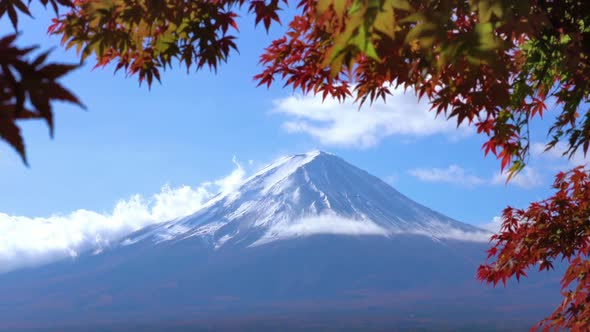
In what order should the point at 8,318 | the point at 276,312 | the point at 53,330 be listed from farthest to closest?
the point at 8,318, the point at 276,312, the point at 53,330

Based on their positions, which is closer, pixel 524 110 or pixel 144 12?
pixel 144 12

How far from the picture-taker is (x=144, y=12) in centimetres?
394

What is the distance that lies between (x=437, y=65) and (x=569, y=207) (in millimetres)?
4186

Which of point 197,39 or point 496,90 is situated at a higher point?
point 197,39

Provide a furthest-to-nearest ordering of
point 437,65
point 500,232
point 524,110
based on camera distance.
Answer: point 500,232 → point 524,110 → point 437,65

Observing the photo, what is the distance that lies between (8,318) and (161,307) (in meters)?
47.9

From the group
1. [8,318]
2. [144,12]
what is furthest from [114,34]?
[8,318]

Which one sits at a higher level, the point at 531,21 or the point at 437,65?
the point at 531,21

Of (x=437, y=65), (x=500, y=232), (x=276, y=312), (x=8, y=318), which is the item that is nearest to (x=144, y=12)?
(x=437, y=65)

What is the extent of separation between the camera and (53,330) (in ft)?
427

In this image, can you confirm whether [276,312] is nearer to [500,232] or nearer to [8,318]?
[8,318]

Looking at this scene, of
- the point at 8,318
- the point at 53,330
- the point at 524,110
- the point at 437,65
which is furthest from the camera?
the point at 8,318

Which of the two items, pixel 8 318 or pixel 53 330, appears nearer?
pixel 53 330

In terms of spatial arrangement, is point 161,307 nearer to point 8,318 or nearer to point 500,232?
point 8,318
